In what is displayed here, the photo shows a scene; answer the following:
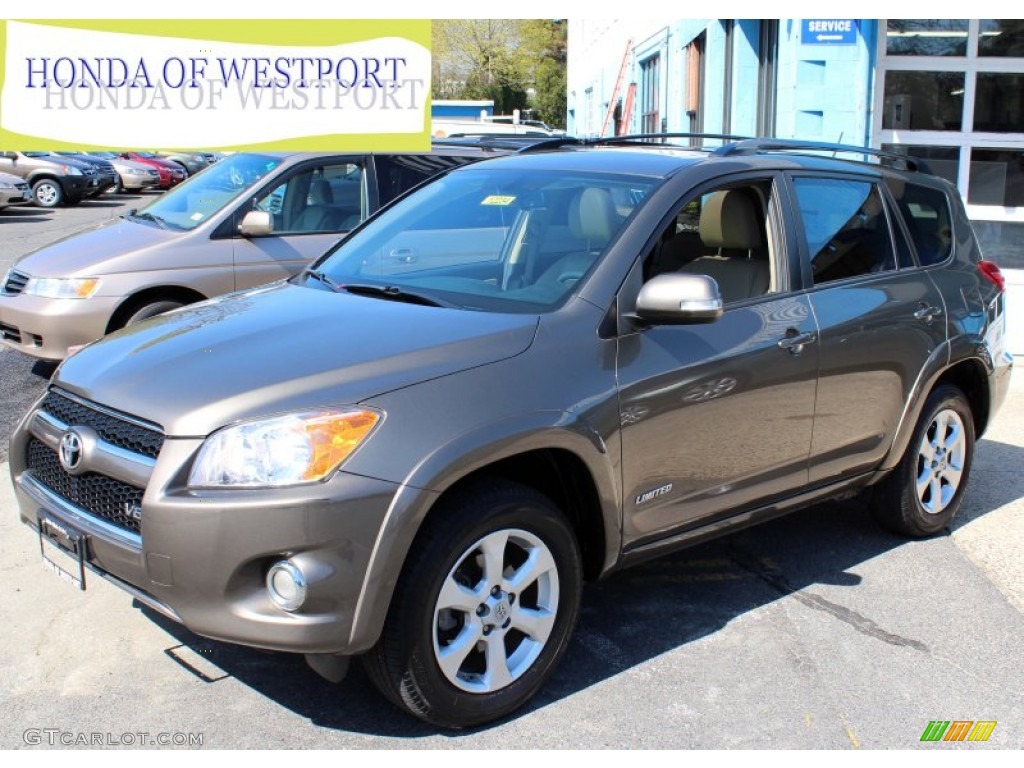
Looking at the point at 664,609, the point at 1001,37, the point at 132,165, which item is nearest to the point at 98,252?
the point at 664,609

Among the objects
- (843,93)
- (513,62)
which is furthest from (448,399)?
(513,62)

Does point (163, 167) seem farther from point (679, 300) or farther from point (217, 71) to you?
point (679, 300)

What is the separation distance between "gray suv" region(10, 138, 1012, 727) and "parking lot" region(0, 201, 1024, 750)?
29cm

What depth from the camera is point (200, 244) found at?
7348 mm

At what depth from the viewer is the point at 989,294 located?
527 centimetres

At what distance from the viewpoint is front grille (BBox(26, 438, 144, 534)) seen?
10.3 feet

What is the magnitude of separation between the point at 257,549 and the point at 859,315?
274 centimetres

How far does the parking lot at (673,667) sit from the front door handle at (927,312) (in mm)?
1094

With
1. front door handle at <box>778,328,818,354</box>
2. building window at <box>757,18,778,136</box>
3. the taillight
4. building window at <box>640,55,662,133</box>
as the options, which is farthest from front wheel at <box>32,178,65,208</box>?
front door handle at <box>778,328,818,354</box>

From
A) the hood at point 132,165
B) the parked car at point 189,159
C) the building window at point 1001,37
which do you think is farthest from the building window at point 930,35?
the parked car at point 189,159

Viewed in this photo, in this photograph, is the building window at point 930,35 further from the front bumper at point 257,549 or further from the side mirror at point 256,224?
the front bumper at point 257,549

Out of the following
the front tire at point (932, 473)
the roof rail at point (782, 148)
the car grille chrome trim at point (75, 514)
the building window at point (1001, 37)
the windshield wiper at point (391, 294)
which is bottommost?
the front tire at point (932, 473)

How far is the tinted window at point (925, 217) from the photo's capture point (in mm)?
5012

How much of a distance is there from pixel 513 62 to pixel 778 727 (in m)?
57.1
